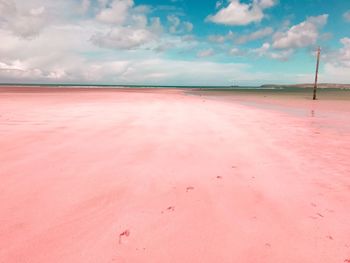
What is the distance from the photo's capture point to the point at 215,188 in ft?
13.6

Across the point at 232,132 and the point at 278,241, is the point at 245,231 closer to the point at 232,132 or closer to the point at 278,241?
the point at 278,241

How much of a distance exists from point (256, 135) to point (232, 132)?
77cm

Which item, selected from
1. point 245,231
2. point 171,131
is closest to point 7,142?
point 171,131

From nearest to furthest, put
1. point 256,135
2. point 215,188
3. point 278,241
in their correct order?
point 278,241 → point 215,188 → point 256,135

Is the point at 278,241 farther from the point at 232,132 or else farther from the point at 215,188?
the point at 232,132

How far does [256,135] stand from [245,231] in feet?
→ 19.6

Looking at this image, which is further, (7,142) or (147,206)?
(7,142)

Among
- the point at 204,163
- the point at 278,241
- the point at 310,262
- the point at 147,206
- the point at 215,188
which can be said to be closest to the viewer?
the point at 310,262

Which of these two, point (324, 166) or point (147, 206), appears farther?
point (324, 166)

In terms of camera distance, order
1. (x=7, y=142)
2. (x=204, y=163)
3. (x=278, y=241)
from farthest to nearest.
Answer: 1. (x=7, y=142)
2. (x=204, y=163)
3. (x=278, y=241)

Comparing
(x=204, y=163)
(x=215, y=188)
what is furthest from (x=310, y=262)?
(x=204, y=163)

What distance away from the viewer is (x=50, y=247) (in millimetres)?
2600

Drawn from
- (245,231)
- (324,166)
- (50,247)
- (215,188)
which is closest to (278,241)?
(245,231)

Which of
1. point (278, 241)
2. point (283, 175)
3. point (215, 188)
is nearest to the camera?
point (278, 241)
